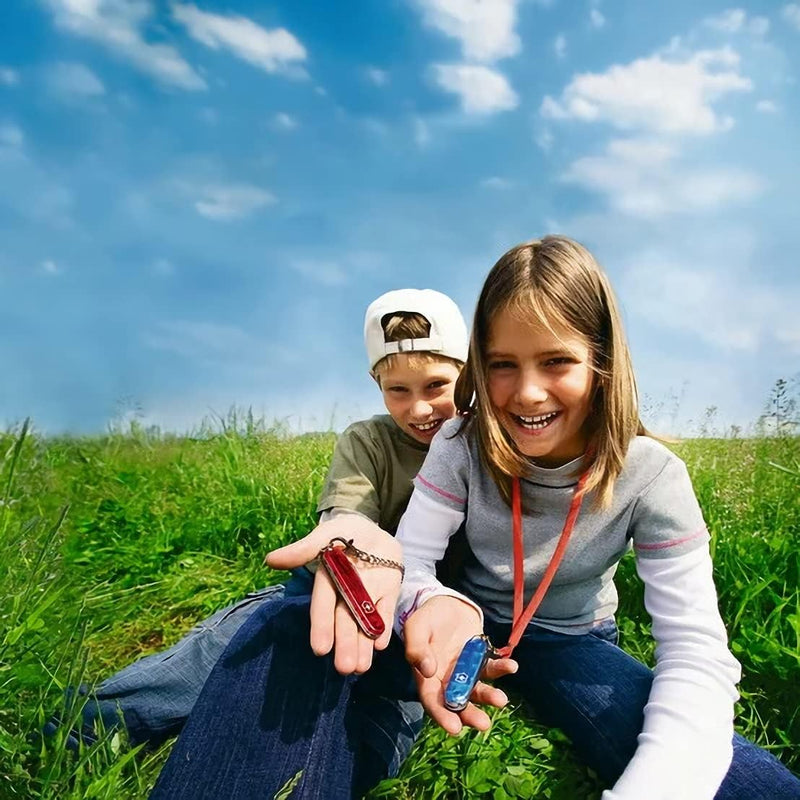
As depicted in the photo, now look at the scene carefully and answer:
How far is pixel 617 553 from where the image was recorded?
2.25m

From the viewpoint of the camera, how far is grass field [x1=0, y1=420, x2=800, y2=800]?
2.26 m

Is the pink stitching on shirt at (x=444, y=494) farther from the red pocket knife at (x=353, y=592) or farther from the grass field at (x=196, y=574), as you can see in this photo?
the grass field at (x=196, y=574)

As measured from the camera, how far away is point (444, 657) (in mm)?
1731

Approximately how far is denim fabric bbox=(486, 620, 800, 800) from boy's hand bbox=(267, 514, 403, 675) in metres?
0.69

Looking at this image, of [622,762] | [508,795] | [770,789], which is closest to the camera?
[770,789]

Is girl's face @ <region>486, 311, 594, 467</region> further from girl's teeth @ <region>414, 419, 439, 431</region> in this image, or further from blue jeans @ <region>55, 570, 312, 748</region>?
blue jeans @ <region>55, 570, 312, 748</region>

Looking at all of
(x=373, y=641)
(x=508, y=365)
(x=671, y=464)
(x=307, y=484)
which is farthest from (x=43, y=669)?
(x=307, y=484)

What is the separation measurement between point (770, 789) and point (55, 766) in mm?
1713

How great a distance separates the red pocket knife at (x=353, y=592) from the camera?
1610 mm

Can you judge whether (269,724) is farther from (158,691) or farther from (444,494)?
(158,691)

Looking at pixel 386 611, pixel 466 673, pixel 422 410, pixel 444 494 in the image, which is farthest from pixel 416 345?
pixel 466 673

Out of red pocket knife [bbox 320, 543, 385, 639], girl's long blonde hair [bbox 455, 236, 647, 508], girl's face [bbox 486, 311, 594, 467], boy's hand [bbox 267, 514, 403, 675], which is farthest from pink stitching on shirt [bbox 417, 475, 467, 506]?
red pocket knife [bbox 320, 543, 385, 639]

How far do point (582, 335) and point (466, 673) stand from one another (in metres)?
0.94

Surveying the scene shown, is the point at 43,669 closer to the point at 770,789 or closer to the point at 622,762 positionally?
the point at 622,762
